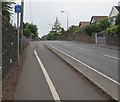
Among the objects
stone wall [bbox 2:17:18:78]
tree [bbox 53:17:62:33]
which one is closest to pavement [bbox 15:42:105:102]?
stone wall [bbox 2:17:18:78]

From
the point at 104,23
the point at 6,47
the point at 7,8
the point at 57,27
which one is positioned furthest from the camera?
the point at 57,27

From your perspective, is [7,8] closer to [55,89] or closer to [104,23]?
[55,89]

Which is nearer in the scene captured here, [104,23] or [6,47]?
[6,47]

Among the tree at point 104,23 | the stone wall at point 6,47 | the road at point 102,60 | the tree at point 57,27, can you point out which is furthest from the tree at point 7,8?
the tree at point 57,27

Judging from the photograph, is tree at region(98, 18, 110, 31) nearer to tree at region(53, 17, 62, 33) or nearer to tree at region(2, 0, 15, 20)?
tree at region(2, 0, 15, 20)

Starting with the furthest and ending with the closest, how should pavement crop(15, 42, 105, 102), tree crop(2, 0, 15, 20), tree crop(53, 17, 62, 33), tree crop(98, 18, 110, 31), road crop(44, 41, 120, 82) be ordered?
1. tree crop(53, 17, 62, 33)
2. tree crop(98, 18, 110, 31)
3. tree crop(2, 0, 15, 20)
4. road crop(44, 41, 120, 82)
5. pavement crop(15, 42, 105, 102)

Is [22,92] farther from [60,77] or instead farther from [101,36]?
[101,36]

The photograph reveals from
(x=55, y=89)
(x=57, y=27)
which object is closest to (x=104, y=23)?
(x=55, y=89)

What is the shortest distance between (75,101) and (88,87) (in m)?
1.89

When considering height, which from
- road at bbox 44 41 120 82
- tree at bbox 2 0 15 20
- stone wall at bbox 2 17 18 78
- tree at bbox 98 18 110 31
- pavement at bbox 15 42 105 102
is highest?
tree at bbox 98 18 110 31

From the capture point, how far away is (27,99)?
6.87m

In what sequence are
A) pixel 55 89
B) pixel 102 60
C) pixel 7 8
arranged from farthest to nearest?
pixel 102 60
pixel 7 8
pixel 55 89

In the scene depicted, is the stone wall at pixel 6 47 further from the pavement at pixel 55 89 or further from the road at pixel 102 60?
the road at pixel 102 60

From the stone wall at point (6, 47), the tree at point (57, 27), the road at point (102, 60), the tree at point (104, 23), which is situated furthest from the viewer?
the tree at point (57, 27)
